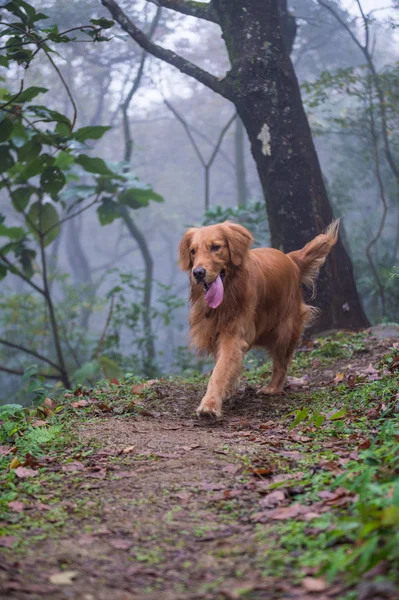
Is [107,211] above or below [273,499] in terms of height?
above

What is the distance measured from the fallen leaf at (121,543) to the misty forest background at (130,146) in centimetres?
259

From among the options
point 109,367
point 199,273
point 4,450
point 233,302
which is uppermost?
point 199,273

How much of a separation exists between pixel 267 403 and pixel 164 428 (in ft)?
4.19

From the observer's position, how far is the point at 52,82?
1942 cm

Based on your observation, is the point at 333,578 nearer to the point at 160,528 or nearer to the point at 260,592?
the point at 260,592

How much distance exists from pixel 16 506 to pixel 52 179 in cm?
467

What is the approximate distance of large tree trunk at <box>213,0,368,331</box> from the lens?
25.5ft

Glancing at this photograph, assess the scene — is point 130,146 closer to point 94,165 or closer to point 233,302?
point 94,165

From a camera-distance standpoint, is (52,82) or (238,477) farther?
(52,82)

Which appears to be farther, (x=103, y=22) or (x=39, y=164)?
(x=39, y=164)

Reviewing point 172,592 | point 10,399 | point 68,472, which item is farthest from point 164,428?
point 10,399

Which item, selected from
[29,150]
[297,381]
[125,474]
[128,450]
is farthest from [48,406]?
[29,150]

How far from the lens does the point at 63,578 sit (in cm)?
227

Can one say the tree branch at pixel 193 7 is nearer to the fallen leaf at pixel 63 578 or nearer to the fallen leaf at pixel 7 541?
the fallen leaf at pixel 7 541
